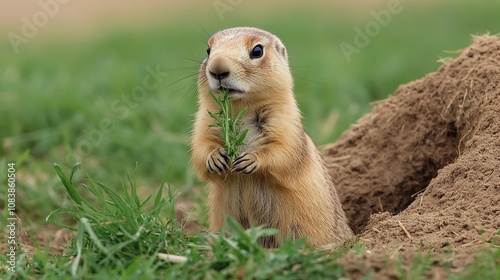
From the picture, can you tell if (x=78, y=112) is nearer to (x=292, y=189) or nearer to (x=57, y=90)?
(x=57, y=90)

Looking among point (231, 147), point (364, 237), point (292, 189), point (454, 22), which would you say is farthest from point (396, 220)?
point (454, 22)

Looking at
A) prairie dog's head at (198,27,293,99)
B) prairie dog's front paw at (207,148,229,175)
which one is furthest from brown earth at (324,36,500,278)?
prairie dog's head at (198,27,293,99)

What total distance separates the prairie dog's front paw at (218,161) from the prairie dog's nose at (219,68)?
18.5 inches

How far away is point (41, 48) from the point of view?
45.5 feet

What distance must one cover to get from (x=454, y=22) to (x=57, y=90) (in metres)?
7.45

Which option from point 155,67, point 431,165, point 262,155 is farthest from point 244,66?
point 155,67

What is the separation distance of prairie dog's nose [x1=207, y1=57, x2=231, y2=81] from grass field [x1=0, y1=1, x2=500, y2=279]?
748 millimetres

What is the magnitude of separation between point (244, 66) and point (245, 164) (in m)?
0.63

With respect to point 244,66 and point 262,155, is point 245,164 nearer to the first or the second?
point 262,155

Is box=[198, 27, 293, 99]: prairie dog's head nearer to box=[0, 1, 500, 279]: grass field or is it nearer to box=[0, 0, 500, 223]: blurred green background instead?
box=[0, 0, 500, 223]: blurred green background

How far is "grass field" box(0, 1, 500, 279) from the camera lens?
13.9 ft

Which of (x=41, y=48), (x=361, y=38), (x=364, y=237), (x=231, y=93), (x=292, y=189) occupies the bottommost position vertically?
(x=364, y=237)

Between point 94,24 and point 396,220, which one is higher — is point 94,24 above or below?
above

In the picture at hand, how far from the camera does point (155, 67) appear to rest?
11.8 m
